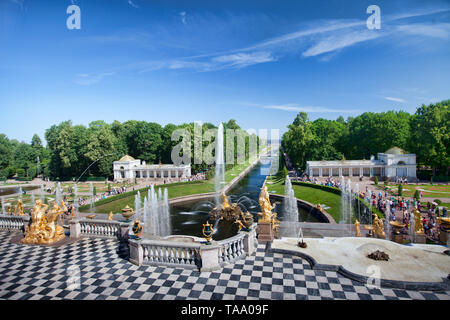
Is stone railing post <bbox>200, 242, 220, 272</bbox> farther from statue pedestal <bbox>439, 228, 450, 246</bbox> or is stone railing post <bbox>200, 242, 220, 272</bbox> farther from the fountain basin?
statue pedestal <bbox>439, 228, 450, 246</bbox>

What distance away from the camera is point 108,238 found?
15.3 m

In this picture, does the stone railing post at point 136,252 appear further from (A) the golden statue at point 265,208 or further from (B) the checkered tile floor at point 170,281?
(A) the golden statue at point 265,208

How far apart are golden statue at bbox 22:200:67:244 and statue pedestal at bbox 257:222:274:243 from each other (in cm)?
1179

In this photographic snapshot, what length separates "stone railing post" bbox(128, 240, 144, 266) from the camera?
11.5m

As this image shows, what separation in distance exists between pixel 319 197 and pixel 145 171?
42994 millimetres

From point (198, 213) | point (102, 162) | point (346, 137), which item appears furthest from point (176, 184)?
point (346, 137)

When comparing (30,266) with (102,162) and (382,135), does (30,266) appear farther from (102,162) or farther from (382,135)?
(382,135)

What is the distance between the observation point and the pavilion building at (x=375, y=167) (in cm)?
5116

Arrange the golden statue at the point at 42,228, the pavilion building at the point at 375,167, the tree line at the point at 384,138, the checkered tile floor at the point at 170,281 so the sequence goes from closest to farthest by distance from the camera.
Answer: the checkered tile floor at the point at 170,281, the golden statue at the point at 42,228, the tree line at the point at 384,138, the pavilion building at the point at 375,167

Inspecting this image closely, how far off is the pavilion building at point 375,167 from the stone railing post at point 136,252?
167ft

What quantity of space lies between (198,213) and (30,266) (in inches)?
826

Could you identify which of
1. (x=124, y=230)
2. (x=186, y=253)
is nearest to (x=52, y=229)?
(x=124, y=230)

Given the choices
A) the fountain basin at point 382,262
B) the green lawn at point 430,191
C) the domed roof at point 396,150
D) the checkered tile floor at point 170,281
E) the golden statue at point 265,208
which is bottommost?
the green lawn at point 430,191

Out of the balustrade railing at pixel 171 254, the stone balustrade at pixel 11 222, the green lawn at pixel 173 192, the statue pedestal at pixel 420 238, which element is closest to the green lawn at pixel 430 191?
the statue pedestal at pixel 420 238
